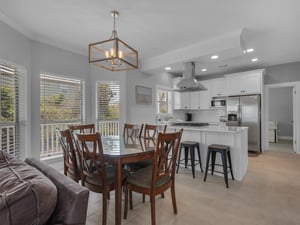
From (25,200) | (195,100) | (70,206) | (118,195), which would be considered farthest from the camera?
(195,100)

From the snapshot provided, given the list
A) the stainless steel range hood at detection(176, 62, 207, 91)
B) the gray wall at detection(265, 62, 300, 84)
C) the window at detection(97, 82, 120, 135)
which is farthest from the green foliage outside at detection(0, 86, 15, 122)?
the gray wall at detection(265, 62, 300, 84)

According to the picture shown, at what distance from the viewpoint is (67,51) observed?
385cm

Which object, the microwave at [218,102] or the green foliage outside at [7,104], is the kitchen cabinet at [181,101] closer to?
the microwave at [218,102]

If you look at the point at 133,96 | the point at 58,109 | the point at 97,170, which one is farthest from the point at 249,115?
the point at 58,109

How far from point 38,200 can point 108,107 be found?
3622 mm

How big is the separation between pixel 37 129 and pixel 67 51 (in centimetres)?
182

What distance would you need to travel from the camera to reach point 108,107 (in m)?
4.38

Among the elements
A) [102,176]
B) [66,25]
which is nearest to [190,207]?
[102,176]

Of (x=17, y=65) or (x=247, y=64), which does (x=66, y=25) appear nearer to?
(x=17, y=65)

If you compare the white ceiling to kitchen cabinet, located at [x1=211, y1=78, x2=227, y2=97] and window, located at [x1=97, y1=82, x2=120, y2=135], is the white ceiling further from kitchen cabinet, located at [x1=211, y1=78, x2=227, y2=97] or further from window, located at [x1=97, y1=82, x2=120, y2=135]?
kitchen cabinet, located at [x1=211, y1=78, x2=227, y2=97]

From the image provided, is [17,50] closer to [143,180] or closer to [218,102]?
[143,180]

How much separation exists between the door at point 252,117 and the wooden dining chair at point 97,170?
4432mm

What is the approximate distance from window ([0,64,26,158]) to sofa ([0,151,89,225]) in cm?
211

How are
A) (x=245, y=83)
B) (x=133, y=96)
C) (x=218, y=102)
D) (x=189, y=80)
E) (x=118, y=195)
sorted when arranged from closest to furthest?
(x=118, y=195) → (x=189, y=80) → (x=133, y=96) → (x=245, y=83) → (x=218, y=102)
